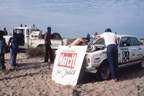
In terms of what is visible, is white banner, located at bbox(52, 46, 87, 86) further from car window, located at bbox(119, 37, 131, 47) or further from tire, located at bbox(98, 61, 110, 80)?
car window, located at bbox(119, 37, 131, 47)

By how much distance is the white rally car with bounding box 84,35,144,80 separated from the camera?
18.8ft

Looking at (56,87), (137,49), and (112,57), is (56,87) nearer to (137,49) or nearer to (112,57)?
(112,57)

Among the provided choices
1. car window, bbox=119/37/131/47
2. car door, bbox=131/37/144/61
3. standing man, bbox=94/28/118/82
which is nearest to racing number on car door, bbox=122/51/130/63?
car window, bbox=119/37/131/47

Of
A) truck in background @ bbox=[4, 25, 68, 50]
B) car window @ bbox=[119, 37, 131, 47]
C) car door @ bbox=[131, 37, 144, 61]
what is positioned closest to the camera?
car window @ bbox=[119, 37, 131, 47]

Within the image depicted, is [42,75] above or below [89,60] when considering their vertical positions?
below

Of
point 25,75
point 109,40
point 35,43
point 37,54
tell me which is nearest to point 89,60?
point 109,40

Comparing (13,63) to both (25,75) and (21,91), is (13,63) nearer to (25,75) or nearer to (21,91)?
(25,75)

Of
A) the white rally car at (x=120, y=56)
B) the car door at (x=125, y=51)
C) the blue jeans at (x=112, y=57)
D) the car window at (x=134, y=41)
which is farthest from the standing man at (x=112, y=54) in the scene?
the car window at (x=134, y=41)

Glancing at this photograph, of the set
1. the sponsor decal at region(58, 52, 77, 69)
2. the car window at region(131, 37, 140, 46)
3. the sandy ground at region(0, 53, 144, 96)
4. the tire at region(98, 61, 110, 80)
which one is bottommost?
the sandy ground at region(0, 53, 144, 96)

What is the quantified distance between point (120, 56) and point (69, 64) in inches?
78.1

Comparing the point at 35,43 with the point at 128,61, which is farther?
the point at 35,43

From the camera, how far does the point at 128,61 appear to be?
7012 millimetres

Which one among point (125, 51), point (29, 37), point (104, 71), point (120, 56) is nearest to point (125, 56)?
point (125, 51)

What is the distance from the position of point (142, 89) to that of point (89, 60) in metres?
1.77
